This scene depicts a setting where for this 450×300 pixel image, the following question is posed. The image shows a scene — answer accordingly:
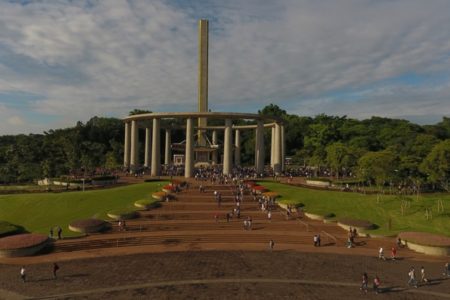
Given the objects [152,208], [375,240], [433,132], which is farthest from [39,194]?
[433,132]

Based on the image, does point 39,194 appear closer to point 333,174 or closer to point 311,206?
point 311,206

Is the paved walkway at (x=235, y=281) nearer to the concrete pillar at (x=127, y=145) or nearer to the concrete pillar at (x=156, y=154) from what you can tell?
the concrete pillar at (x=156, y=154)

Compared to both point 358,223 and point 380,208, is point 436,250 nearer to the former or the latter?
point 358,223

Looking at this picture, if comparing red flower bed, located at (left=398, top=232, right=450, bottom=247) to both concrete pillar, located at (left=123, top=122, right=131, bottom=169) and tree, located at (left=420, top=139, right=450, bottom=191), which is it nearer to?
tree, located at (left=420, top=139, right=450, bottom=191)

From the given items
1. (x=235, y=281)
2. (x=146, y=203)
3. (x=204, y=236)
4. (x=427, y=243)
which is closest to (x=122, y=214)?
(x=146, y=203)

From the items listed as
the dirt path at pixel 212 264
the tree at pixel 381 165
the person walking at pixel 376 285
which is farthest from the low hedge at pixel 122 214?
the tree at pixel 381 165

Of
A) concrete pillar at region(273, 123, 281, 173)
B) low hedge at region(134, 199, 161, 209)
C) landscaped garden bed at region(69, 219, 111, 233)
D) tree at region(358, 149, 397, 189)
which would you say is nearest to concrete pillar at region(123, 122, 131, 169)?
concrete pillar at region(273, 123, 281, 173)
